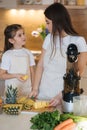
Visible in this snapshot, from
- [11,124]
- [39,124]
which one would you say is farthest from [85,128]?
[11,124]

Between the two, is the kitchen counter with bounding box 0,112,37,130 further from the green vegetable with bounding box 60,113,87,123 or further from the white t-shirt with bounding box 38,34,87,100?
the white t-shirt with bounding box 38,34,87,100

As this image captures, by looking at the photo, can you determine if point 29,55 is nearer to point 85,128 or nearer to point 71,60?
point 71,60

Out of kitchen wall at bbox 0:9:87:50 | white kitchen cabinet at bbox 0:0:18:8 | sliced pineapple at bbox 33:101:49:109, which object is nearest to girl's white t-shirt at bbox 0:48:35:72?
sliced pineapple at bbox 33:101:49:109

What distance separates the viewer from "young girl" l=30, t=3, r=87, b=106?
83.1 inches

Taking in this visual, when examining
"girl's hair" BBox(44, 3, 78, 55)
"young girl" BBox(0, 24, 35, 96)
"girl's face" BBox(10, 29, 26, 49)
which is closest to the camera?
"girl's hair" BBox(44, 3, 78, 55)

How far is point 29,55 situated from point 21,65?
0.47 ft

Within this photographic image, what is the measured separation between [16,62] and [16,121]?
0.85 m

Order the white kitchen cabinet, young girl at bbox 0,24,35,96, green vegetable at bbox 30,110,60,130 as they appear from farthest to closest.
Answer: the white kitchen cabinet, young girl at bbox 0,24,35,96, green vegetable at bbox 30,110,60,130

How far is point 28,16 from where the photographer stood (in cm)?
413

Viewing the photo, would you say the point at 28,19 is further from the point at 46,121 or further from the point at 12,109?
the point at 46,121

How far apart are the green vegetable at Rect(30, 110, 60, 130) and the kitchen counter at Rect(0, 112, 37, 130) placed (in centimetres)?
6

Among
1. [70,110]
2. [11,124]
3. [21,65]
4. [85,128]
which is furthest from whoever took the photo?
[21,65]

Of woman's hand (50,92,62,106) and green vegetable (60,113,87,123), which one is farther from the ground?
woman's hand (50,92,62,106)

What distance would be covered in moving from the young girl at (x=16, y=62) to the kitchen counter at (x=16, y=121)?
0.50 m
